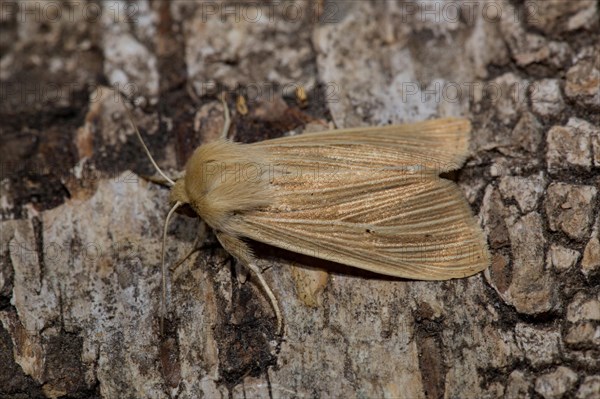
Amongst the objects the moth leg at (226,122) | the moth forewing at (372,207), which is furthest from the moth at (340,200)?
the moth leg at (226,122)

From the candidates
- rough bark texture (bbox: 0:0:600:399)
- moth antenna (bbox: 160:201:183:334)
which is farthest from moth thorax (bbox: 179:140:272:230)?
rough bark texture (bbox: 0:0:600:399)

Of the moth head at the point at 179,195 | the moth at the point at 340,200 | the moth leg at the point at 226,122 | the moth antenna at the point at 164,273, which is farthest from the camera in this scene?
the moth leg at the point at 226,122

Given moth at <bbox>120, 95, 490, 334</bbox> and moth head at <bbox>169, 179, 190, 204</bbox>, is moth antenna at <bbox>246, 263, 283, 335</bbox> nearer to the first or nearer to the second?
moth at <bbox>120, 95, 490, 334</bbox>

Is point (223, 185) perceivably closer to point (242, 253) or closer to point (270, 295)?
point (242, 253)

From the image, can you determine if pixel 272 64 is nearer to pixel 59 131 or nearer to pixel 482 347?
pixel 59 131

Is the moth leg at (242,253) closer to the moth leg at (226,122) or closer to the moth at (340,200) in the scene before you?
the moth at (340,200)

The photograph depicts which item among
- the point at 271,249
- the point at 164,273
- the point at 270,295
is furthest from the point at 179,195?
the point at 270,295

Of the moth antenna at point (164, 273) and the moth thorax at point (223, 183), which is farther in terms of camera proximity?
the moth thorax at point (223, 183)
